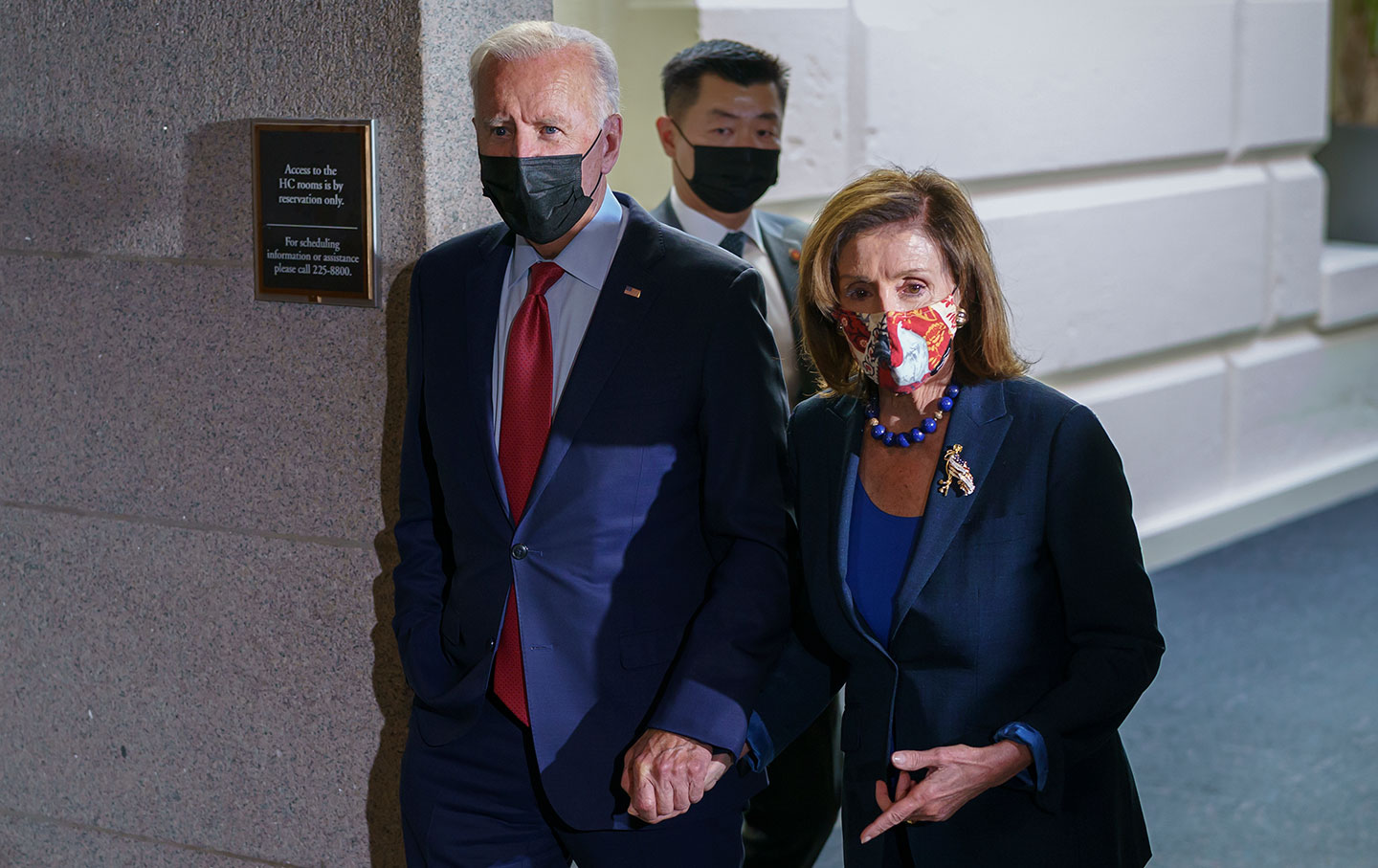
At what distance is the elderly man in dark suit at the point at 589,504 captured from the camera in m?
2.22

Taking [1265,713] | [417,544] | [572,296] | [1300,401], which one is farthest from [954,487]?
[1300,401]

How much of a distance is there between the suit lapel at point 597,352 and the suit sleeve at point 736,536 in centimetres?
13

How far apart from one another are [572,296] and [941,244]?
58 centimetres

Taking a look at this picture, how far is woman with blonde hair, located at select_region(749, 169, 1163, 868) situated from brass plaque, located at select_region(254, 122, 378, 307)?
1.09 meters

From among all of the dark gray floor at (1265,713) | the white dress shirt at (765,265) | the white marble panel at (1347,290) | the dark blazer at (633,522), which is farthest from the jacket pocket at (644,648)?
the white marble panel at (1347,290)

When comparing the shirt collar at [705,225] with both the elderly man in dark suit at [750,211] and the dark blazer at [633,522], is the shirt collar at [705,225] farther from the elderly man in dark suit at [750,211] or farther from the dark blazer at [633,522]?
the dark blazer at [633,522]

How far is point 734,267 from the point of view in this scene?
231cm

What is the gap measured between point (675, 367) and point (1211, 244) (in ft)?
16.2

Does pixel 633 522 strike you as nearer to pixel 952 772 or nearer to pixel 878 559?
pixel 878 559

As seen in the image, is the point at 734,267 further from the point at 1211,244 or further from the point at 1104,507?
the point at 1211,244

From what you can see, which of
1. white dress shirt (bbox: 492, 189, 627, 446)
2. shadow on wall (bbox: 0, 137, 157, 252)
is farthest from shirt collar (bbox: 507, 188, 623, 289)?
shadow on wall (bbox: 0, 137, 157, 252)

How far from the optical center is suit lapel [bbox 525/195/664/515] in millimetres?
2248

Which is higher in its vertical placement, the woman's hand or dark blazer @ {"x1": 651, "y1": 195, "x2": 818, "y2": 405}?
dark blazer @ {"x1": 651, "y1": 195, "x2": 818, "y2": 405}

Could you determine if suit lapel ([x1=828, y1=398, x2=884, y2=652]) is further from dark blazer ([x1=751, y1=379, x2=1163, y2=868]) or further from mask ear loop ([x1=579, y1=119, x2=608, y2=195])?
mask ear loop ([x1=579, y1=119, x2=608, y2=195])
